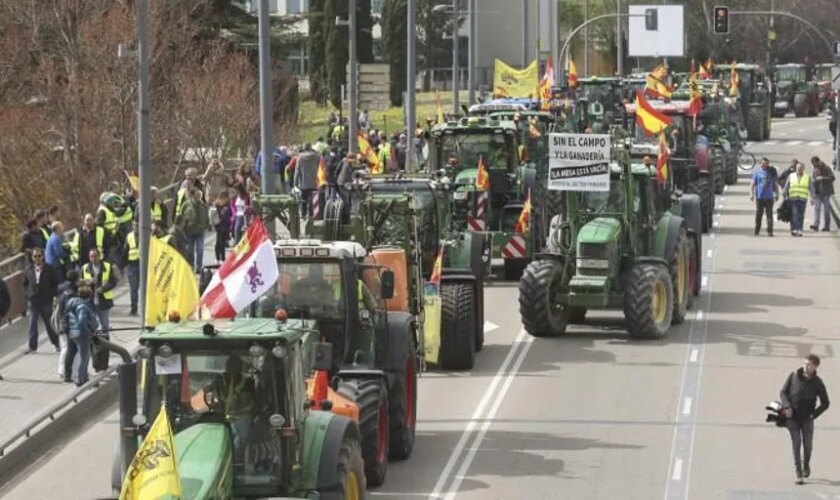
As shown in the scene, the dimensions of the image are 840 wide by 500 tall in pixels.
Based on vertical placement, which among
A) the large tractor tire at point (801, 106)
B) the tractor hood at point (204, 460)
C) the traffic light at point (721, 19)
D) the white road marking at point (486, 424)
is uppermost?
the traffic light at point (721, 19)

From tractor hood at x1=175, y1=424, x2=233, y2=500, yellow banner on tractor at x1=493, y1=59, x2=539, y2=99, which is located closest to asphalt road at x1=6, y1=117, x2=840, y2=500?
tractor hood at x1=175, y1=424, x2=233, y2=500

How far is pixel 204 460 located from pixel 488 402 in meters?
10.6

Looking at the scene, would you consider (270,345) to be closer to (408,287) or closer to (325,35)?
(408,287)

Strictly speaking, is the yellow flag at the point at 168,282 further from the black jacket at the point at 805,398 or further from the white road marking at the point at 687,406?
the white road marking at the point at 687,406

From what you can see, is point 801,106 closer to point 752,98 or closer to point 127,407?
point 752,98

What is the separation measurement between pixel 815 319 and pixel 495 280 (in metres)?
7.08

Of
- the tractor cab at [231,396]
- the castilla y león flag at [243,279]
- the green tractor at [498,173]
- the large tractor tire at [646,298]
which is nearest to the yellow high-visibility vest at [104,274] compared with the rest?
the large tractor tire at [646,298]

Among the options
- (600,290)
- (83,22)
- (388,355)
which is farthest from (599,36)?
(388,355)

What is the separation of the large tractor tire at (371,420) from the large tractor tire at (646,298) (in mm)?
9846

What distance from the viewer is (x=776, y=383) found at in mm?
26656

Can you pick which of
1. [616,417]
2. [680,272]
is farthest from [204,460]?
[680,272]

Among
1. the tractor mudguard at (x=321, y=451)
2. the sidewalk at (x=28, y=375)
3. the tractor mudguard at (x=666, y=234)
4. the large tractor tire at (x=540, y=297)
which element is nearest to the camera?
the tractor mudguard at (x=321, y=451)

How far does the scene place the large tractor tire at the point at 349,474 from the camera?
1631 centimetres

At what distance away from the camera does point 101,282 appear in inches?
1040
